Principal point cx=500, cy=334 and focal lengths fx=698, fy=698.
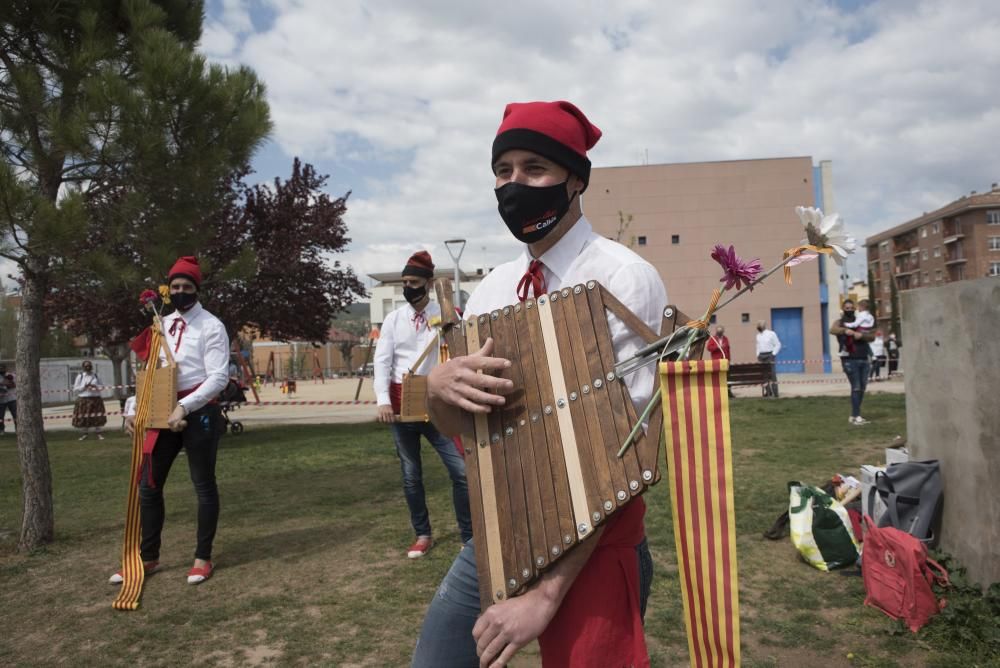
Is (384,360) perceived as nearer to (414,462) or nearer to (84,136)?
(414,462)

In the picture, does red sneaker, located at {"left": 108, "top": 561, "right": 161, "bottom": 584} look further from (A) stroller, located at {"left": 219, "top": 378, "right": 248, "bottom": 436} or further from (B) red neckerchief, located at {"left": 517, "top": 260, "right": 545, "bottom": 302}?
(A) stroller, located at {"left": 219, "top": 378, "right": 248, "bottom": 436}

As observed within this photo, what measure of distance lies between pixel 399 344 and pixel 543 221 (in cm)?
382

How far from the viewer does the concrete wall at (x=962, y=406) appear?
3.79 m

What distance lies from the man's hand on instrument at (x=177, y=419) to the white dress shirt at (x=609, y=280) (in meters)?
3.34

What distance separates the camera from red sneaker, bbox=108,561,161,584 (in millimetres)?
4887

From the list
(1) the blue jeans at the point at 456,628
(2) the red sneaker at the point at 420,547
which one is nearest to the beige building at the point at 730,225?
(2) the red sneaker at the point at 420,547

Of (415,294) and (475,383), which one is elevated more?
(415,294)

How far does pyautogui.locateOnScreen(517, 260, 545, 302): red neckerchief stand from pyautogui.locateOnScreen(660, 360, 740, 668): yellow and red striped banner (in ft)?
1.66

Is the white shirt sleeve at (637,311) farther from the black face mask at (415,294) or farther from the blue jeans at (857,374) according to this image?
the blue jeans at (857,374)

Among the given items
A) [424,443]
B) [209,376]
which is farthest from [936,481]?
[424,443]

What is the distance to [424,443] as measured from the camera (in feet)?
38.0

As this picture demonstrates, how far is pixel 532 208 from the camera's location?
6.11 ft

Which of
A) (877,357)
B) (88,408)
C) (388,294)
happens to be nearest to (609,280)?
(88,408)

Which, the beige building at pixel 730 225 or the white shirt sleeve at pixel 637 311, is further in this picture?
the beige building at pixel 730 225
